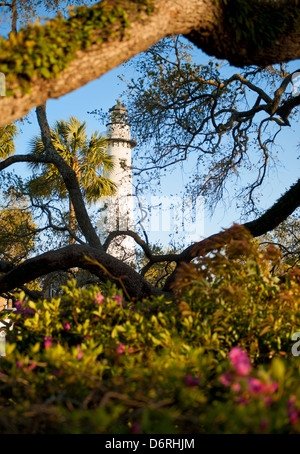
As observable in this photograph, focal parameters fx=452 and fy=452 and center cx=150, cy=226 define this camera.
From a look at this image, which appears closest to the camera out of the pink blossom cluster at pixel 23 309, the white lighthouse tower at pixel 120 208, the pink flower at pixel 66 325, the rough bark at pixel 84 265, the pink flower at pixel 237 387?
the pink flower at pixel 237 387

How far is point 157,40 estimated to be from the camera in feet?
15.4

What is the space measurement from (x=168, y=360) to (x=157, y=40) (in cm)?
338

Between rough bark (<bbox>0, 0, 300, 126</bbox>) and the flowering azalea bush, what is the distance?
171 cm

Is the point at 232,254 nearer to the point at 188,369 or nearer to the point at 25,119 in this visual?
the point at 188,369

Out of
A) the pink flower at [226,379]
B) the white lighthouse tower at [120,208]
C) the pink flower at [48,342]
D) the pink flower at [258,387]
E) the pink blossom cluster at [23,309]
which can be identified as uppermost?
the white lighthouse tower at [120,208]

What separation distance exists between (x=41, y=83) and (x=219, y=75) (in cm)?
642

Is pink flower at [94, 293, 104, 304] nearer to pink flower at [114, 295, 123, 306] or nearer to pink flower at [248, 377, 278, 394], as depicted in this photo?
pink flower at [114, 295, 123, 306]

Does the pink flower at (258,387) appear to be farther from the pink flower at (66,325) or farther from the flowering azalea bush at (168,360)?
the pink flower at (66,325)

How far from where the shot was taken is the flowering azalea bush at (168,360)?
2.06 metres

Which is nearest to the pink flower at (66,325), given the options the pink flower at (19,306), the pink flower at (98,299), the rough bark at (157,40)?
the pink flower at (98,299)

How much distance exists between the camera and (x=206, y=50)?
5.64m

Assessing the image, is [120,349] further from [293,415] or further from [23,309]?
[293,415]

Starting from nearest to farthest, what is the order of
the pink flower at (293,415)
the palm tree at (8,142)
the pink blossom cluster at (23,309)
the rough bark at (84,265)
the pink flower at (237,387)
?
1. the pink flower at (293,415)
2. the pink flower at (237,387)
3. the pink blossom cluster at (23,309)
4. the rough bark at (84,265)
5. the palm tree at (8,142)

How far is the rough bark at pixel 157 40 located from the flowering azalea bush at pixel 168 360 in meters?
1.71
